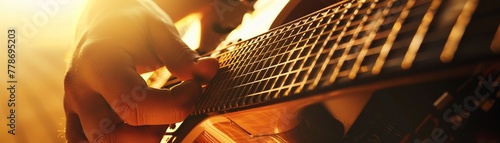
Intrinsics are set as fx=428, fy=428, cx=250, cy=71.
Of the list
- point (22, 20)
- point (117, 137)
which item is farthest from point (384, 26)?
point (22, 20)

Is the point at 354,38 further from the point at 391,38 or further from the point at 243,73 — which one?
the point at 243,73

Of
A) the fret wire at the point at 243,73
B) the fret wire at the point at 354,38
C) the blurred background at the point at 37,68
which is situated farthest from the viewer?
the blurred background at the point at 37,68

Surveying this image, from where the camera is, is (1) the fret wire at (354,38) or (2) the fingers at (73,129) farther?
(2) the fingers at (73,129)

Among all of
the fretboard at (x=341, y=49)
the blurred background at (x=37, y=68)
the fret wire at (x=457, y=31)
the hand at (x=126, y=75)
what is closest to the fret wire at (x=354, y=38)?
the fretboard at (x=341, y=49)

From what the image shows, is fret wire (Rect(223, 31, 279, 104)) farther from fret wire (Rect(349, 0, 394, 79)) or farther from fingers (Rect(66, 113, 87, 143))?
fingers (Rect(66, 113, 87, 143))

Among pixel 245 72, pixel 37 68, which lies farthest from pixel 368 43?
pixel 37 68

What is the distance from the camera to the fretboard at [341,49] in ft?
1.28

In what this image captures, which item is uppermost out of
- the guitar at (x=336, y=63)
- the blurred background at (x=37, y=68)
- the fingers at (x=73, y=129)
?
the blurred background at (x=37, y=68)

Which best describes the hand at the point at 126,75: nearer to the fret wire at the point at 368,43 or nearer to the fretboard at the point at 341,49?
the fretboard at the point at 341,49

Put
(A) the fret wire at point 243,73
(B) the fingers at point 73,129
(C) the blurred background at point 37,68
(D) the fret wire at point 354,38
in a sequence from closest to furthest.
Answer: (D) the fret wire at point 354,38, (A) the fret wire at point 243,73, (B) the fingers at point 73,129, (C) the blurred background at point 37,68

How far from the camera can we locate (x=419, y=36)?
1.35 ft

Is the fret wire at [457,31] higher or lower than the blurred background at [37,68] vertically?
lower

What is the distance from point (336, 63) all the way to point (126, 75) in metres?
0.41

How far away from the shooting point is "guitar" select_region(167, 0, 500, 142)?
14.3 inches
